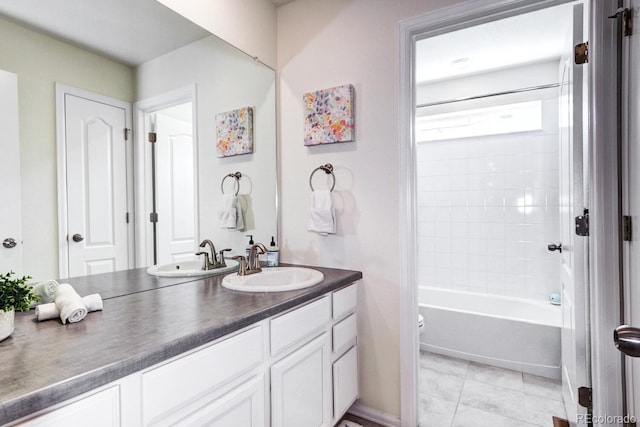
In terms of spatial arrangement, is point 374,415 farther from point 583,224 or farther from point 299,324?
point 583,224

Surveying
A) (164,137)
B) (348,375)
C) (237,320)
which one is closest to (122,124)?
(164,137)

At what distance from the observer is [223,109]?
1800mm

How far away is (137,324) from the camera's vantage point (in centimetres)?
95

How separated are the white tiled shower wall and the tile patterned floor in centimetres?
97

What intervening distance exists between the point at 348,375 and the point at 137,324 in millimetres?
1127

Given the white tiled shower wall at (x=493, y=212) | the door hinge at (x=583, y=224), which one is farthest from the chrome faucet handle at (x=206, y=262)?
the white tiled shower wall at (x=493, y=212)

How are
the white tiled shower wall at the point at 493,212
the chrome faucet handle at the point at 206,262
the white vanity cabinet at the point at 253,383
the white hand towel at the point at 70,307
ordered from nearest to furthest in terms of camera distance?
the white vanity cabinet at the point at 253,383, the white hand towel at the point at 70,307, the chrome faucet handle at the point at 206,262, the white tiled shower wall at the point at 493,212

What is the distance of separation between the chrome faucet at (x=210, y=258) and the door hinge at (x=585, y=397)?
175cm

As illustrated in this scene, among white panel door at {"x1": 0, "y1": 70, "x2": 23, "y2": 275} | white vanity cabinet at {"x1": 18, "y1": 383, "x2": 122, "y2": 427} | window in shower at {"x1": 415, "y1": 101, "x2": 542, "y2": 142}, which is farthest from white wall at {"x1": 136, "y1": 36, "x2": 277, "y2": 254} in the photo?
window in shower at {"x1": 415, "y1": 101, "x2": 542, "y2": 142}

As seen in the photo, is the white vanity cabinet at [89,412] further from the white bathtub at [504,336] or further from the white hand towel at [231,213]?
the white bathtub at [504,336]

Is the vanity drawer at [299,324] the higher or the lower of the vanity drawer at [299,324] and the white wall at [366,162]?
the lower

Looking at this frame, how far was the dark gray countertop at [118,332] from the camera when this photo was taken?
64cm

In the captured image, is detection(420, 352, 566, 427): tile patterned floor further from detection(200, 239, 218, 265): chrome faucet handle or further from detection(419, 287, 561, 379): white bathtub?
detection(200, 239, 218, 265): chrome faucet handle

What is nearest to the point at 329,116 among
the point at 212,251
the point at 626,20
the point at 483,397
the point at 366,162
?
the point at 366,162
